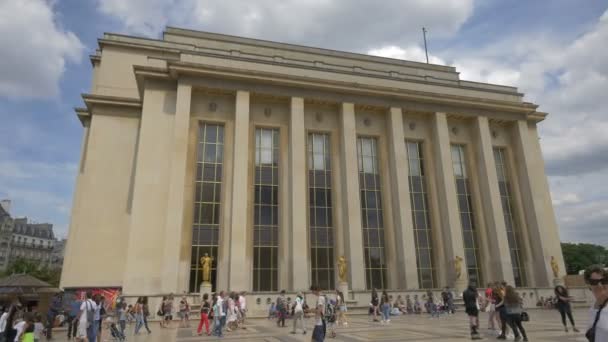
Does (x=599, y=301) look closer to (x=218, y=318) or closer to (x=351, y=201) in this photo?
(x=218, y=318)

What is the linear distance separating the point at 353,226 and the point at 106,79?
26.0 m

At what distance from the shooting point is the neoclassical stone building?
89.2 ft

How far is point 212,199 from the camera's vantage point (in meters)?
28.5

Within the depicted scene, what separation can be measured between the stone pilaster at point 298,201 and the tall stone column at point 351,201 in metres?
3.07

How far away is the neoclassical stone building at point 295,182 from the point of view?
1070 inches

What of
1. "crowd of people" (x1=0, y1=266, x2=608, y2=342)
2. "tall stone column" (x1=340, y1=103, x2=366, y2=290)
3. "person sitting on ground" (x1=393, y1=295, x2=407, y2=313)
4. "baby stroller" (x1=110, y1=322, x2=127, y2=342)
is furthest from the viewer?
"tall stone column" (x1=340, y1=103, x2=366, y2=290)

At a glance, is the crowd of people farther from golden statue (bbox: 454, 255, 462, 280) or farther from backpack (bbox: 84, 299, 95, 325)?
golden statue (bbox: 454, 255, 462, 280)

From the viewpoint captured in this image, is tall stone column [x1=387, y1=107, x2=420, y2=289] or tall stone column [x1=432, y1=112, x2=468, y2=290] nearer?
tall stone column [x1=387, y1=107, x2=420, y2=289]

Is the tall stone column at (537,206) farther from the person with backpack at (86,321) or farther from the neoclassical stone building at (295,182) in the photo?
the person with backpack at (86,321)

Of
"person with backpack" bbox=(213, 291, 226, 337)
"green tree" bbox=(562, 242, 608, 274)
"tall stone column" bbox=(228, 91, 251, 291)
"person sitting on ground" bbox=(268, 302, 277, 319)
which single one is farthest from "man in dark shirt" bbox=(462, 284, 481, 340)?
"green tree" bbox=(562, 242, 608, 274)

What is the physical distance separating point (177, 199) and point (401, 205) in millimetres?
16797

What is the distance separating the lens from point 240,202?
27.0 meters

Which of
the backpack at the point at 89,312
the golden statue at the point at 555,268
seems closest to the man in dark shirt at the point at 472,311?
the backpack at the point at 89,312

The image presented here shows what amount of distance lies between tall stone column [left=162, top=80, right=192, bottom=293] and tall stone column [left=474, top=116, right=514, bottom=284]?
949 inches
